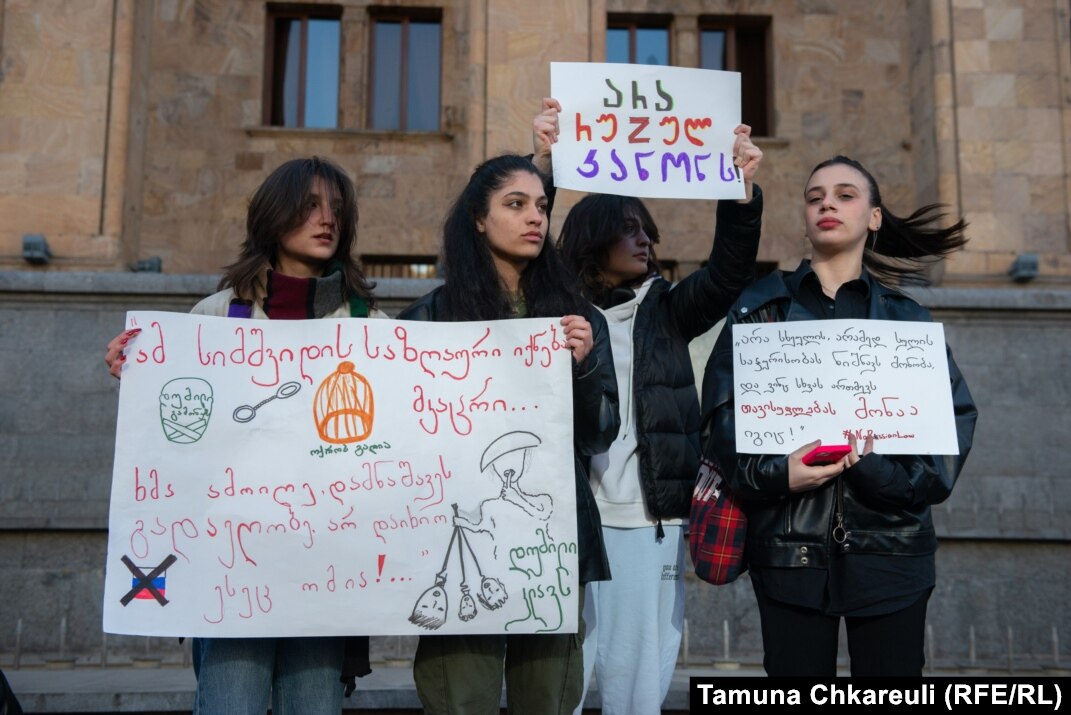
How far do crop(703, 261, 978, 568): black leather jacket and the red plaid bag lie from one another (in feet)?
0.15

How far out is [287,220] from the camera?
3568 millimetres

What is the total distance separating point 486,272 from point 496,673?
1293 millimetres

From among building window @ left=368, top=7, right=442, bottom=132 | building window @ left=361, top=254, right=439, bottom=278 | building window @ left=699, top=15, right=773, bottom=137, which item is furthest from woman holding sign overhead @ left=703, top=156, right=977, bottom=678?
building window @ left=699, top=15, right=773, bottom=137

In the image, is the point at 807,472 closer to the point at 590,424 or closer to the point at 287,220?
the point at 590,424

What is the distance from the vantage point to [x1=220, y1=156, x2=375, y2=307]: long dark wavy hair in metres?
3.56

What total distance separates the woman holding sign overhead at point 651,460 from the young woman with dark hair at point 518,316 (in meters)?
0.27

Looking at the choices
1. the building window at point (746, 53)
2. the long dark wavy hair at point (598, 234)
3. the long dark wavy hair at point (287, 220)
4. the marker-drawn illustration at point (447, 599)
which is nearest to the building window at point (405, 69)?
the building window at point (746, 53)

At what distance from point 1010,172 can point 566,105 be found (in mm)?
9269

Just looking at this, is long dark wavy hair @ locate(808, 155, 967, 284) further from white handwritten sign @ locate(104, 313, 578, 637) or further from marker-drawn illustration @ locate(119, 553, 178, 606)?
marker-drawn illustration @ locate(119, 553, 178, 606)

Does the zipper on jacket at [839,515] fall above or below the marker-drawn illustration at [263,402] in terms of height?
below

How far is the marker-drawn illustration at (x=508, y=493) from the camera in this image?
130 inches

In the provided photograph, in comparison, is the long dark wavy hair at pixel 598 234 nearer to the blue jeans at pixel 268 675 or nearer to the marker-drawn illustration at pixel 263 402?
the marker-drawn illustration at pixel 263 402

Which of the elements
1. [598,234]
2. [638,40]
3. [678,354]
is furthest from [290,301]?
[638,40]

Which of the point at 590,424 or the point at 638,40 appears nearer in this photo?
the point at 590,424
